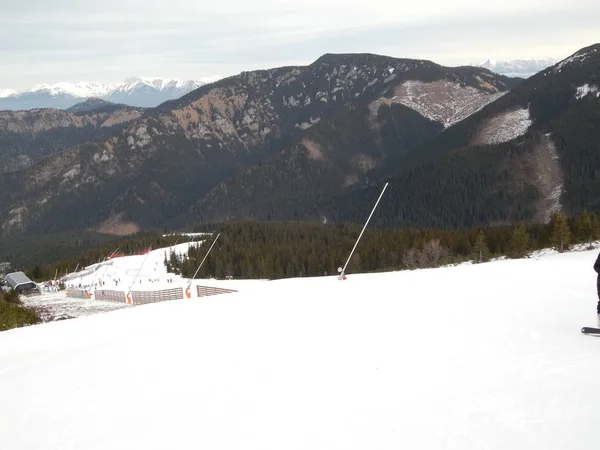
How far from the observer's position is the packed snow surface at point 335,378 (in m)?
8.95

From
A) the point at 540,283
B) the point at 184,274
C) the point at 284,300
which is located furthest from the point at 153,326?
the point at 184,274

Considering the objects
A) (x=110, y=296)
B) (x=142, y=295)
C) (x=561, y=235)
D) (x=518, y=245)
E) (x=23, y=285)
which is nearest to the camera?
(x=142, y=295)

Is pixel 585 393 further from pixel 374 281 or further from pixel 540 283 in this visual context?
pixel 374 281

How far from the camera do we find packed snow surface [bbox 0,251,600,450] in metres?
8.95

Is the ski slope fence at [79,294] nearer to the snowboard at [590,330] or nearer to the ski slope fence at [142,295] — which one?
the ski slope fence at [142,295]

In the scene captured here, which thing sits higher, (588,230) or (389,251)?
(588,230)

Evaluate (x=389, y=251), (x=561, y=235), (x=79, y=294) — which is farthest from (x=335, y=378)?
(x=389, y=251)

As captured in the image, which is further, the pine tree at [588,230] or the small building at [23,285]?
the small building at [23,285]

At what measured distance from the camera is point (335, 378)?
11.5 metres

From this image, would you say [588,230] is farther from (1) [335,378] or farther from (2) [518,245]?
(1) [335,378]

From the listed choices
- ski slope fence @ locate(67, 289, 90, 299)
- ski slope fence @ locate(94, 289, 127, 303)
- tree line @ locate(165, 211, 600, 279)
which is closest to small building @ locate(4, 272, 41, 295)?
ski slope fence @ locate(67, 289, 90, 299)

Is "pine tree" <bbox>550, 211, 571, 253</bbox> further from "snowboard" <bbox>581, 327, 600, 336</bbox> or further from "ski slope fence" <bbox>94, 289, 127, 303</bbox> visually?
"snowboard" <bbox>581, 327, 600, 336</bbox>

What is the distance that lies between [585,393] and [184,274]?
8513 centimetres

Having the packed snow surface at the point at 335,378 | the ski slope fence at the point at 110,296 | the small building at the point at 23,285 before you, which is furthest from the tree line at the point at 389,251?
the packed snow surface at the point at 335,378
